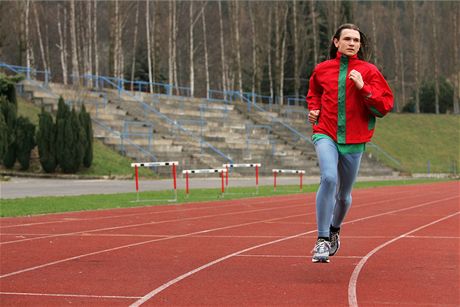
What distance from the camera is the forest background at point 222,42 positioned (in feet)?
218

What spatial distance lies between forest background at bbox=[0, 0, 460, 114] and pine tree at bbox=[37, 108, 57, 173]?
795 inches

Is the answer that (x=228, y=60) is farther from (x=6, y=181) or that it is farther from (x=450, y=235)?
(x=450, y=235)

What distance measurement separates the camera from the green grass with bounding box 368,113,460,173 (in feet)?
184

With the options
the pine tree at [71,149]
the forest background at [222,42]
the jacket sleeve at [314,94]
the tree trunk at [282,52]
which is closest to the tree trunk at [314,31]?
the forest background at [222,42]

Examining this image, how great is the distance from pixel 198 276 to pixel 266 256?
5.80 feet

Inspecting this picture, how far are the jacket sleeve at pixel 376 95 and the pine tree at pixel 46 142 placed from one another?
2840 centimetres

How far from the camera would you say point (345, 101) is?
24.6 feet

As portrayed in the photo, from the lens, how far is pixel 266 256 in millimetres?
9523

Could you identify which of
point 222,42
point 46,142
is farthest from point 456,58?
point 46,142

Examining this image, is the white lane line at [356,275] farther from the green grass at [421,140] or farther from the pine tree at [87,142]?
the green grass at [421,140]

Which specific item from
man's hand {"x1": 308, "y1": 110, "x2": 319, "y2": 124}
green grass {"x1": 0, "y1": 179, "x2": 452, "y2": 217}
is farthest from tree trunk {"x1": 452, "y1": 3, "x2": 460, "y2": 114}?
man's hand {"x1": 308, "y1": 110, "x2": 319, "y2": 124}

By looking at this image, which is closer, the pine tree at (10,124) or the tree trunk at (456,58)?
the pine tree at (10,124)

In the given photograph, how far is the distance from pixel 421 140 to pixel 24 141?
34.7 meters

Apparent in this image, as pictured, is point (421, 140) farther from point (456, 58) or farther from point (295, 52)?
point (456, 58)
